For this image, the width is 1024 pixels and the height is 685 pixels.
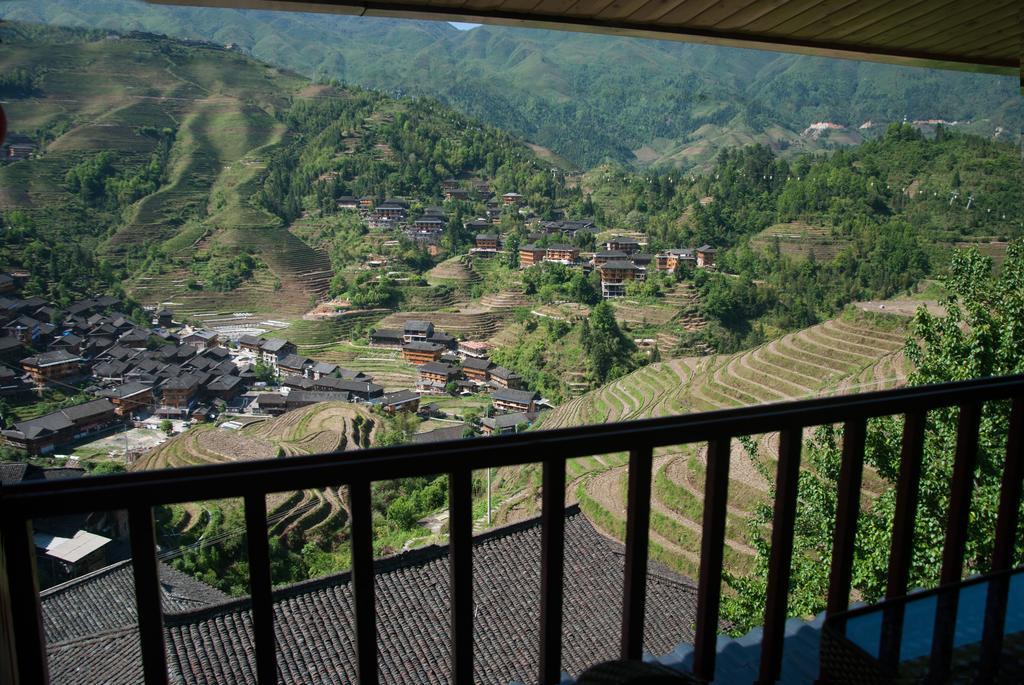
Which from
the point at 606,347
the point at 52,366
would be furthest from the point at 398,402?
the point at 52,366

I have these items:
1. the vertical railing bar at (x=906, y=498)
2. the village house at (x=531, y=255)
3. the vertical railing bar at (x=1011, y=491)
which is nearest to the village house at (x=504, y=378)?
the village house at (x=531, y=255)

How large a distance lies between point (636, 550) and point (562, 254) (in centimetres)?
3334

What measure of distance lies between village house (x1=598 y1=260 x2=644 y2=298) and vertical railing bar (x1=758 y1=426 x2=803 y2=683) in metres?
30.9

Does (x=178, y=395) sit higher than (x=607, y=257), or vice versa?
(x=607, y=257)

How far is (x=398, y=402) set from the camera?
26.1m

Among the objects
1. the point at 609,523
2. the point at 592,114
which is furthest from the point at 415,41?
the point at 609,523

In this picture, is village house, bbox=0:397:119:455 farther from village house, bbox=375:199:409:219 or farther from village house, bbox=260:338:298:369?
village house, bbox=375:199:409:219

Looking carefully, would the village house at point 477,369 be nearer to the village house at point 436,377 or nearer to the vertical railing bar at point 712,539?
the village house at point 436,377

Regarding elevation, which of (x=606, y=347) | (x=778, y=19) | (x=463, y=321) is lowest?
(x=606, y=347)

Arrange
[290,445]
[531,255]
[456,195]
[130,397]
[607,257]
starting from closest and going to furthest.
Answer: [290,445] < [130,397] < [607,257] < [531,255] < [456,195]

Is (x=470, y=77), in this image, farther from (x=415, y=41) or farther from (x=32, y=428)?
(x=32, y=428)

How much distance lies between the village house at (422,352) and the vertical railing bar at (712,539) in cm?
2758

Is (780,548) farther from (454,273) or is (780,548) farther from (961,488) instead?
(454,273)

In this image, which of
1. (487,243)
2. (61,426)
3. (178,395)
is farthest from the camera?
(487,243)
